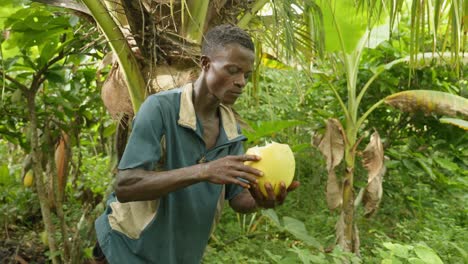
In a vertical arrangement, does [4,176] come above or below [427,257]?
below

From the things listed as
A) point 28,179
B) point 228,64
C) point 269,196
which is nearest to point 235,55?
point 228,64

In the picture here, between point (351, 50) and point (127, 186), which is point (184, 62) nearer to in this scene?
point (127, 186)

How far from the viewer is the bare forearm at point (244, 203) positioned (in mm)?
2283

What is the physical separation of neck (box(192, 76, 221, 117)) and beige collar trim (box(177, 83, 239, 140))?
0.02 metres

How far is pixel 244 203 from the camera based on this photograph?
90.7 inches

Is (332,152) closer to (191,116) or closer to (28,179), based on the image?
(191,116)

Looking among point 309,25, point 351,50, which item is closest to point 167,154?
point 309,25

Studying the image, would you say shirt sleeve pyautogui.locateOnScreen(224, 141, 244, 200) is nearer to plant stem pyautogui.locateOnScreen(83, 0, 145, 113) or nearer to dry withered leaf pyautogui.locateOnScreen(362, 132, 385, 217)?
plant stem pyautogui.locateOnScreen(83, 0, 145, 113)

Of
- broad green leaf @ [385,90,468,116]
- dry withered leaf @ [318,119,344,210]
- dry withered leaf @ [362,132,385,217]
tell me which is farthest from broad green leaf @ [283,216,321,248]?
broad green leaf @ [385,90,468,116]

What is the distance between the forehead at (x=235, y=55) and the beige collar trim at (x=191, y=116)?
0.17 meters

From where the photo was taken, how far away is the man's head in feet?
6.80

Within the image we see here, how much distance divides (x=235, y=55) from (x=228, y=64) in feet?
0.13

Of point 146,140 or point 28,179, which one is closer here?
point 146,140

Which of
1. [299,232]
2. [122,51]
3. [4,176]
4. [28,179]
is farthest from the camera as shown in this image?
[4,176]
